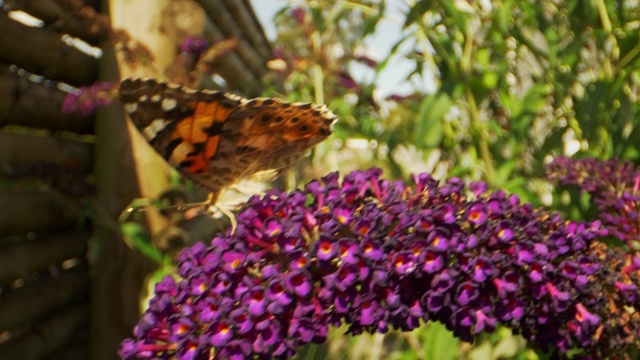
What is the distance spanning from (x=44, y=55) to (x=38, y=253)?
21.9 inches

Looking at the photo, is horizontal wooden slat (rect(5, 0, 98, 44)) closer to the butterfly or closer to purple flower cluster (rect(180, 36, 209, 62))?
purple flower cluster (rect(180, 36, 209, 62))

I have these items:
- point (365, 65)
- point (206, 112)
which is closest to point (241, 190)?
point (206, 112)

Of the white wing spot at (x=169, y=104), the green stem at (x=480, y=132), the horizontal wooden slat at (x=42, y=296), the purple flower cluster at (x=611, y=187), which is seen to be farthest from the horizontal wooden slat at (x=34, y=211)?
the purple flower cluster at (x=611, y=187)

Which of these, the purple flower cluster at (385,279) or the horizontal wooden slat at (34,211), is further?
the horizontal wooden slat at (34,211)

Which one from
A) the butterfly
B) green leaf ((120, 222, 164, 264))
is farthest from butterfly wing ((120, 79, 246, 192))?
green leaf ((120, 222, 164, 264))

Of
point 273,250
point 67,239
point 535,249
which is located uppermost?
point 273,250

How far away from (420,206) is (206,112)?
61cm

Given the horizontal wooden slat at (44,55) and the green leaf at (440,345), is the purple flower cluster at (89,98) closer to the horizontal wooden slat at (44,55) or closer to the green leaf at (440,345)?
the horizontal wooden slat at (44,55)

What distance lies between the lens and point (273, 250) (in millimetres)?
1012

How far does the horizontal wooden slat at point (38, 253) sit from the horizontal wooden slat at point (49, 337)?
161mm

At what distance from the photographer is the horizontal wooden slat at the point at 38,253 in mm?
1806

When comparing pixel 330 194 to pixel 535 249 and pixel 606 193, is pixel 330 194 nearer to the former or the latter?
pixel 535 249

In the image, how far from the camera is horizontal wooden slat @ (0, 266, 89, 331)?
181 cm

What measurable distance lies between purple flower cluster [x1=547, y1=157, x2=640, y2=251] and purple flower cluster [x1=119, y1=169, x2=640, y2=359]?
0.13 metres
